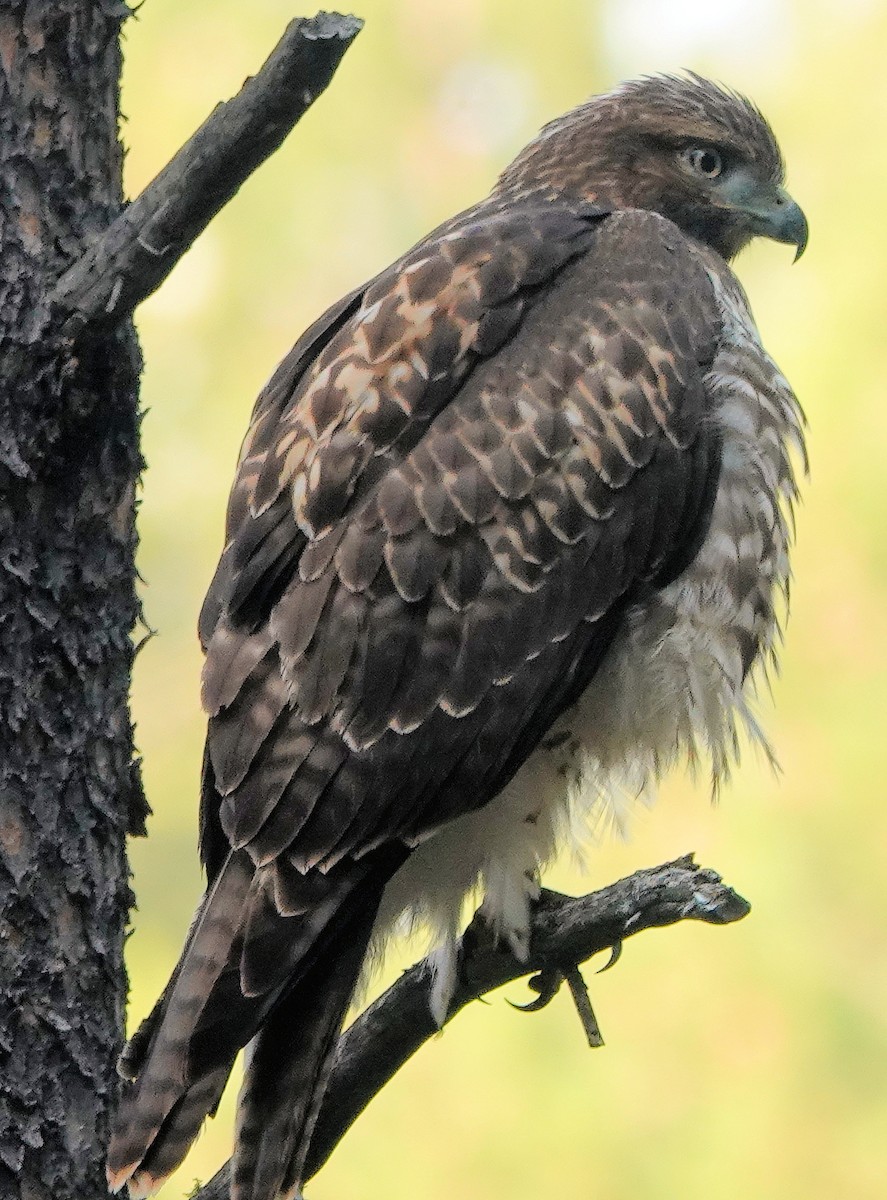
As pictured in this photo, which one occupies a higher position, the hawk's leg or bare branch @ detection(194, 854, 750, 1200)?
the hawk's leg

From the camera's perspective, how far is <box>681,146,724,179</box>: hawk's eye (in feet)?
15.4

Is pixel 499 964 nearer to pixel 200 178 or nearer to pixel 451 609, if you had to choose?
pixel 451 609

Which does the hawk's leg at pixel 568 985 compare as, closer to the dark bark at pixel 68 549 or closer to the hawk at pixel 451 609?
the hawk at pixel 451 609

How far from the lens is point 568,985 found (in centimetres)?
385

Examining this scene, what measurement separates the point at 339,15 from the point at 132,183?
166 inches

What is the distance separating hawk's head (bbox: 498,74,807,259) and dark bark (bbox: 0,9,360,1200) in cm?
147

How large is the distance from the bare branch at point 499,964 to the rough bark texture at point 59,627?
1.16 ft

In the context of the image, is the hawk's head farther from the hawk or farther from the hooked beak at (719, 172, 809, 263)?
the hawk

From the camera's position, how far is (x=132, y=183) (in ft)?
22.6

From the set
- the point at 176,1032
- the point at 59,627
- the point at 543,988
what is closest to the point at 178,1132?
the point at 176,1032

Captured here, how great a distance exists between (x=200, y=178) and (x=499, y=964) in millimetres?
1702

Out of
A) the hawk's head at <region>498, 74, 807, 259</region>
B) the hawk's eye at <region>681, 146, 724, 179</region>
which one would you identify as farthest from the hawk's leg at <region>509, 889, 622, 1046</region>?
the hawk's eye at <region>681, 146, 724, 179</region>

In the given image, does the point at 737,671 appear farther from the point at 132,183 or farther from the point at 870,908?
the point at 132,183

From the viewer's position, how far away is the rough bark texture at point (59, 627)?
10.6 feet
